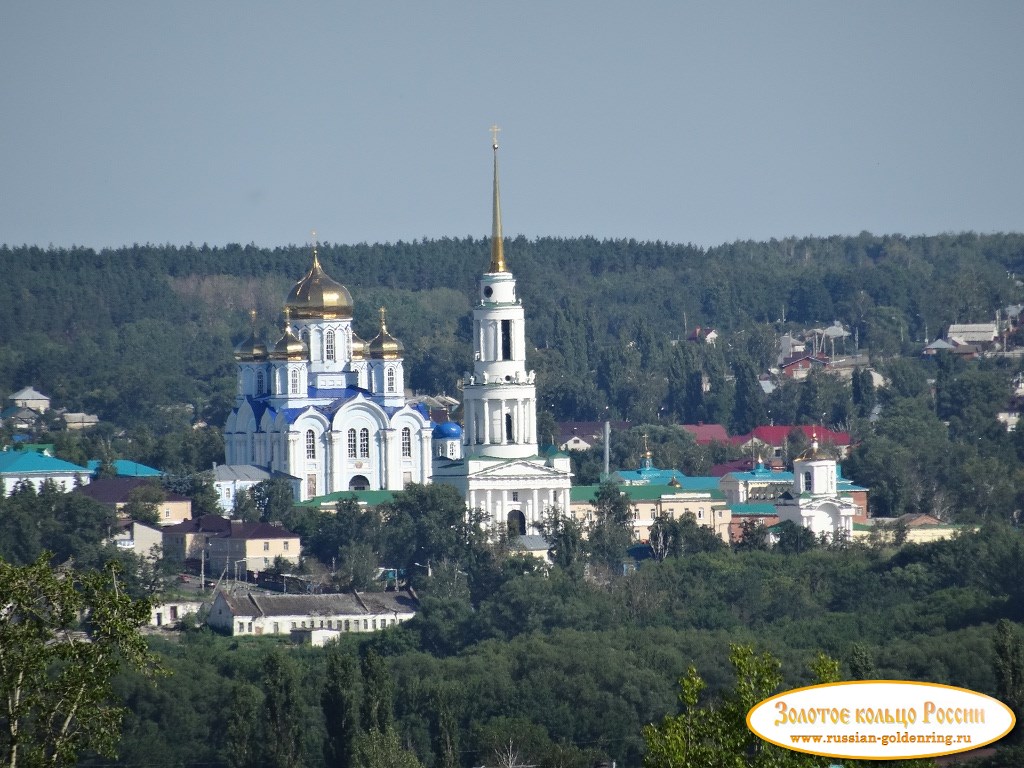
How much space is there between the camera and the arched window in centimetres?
6350

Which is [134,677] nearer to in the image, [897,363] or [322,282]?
[322,282]

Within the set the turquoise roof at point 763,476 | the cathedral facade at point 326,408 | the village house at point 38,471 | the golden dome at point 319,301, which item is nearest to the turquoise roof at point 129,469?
the village house at point 38,471

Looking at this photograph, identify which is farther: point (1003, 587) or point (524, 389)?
point (524, 389)

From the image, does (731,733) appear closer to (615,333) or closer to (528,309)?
(528,309)

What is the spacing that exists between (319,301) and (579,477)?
7387 mm

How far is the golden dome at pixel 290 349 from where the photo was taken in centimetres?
6272

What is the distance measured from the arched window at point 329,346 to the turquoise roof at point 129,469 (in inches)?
169

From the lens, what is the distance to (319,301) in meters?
63.6

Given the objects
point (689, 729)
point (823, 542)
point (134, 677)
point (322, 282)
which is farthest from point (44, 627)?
point (322, 282)

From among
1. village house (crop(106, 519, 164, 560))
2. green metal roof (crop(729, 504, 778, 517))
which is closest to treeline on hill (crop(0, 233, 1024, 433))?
green metal roof (crop(729, 504, 778, 517))

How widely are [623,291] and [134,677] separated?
87.9 m

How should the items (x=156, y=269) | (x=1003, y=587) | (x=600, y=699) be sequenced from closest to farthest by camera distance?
(x=600, y=699) < (x=1003, y=587) < (x=156, y=269)

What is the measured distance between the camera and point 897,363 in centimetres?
9481

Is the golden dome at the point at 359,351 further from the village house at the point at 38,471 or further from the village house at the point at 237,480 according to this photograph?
the village house at the point at 38,471
